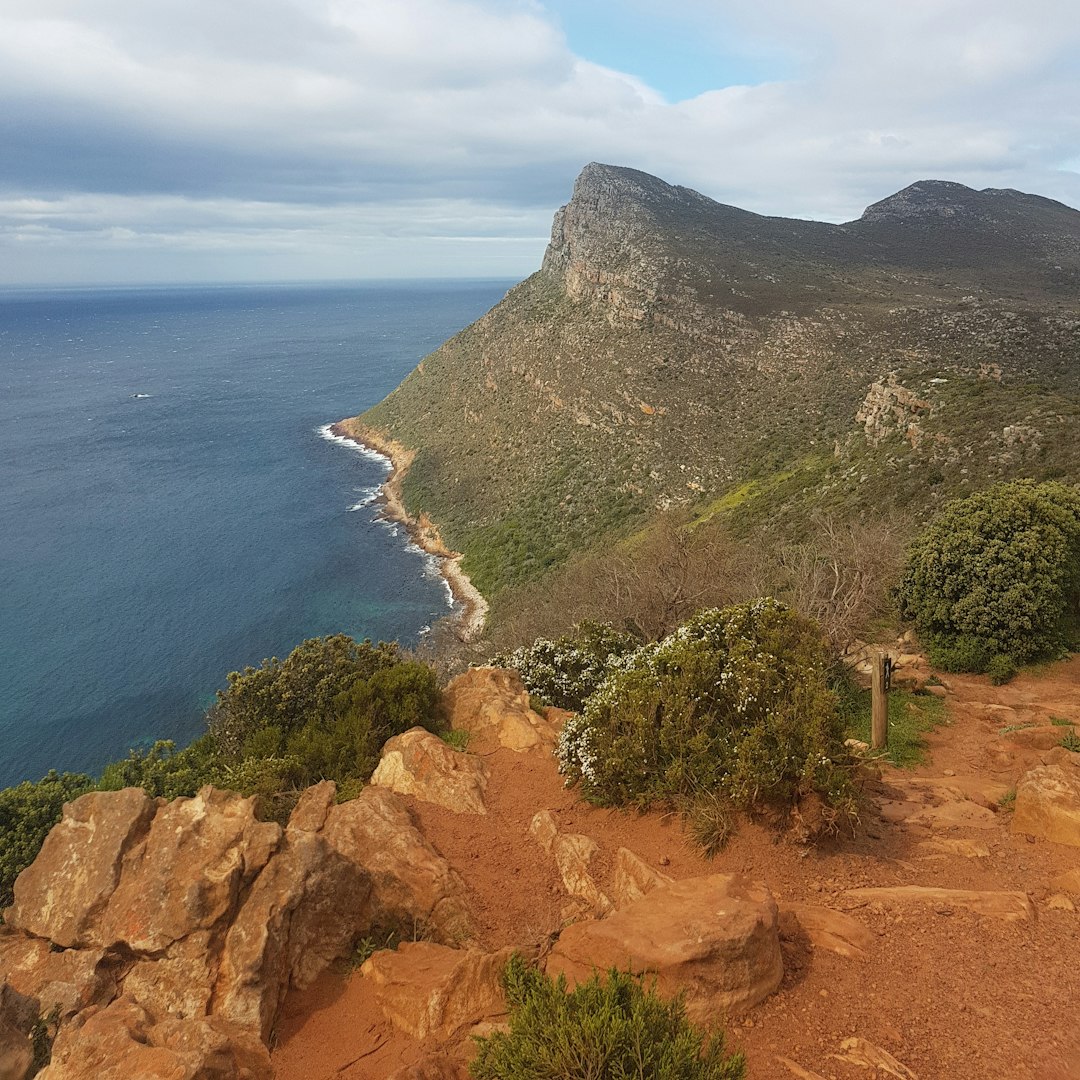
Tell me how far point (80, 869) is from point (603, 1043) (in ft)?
22.4

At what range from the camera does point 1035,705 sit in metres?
17.1

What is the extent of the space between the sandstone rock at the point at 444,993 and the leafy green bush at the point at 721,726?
13.5 ft

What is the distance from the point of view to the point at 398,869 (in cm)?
972

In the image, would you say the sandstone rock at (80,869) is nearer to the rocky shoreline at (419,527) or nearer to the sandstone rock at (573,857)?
the sandstone rock at (573,857)

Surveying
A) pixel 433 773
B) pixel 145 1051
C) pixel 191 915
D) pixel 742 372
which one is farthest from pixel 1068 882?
pixel 742 372

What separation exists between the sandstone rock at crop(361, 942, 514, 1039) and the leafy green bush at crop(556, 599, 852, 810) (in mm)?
4127

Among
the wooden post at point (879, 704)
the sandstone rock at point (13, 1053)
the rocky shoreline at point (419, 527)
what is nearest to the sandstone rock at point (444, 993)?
the sandstone rock at point (13, 1053)

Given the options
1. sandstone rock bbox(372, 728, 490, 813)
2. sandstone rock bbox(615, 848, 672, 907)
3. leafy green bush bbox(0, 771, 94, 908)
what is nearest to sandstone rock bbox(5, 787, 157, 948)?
sandstone rock bbox(372, 728, 490, 813)

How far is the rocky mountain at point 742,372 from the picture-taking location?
41906 millimetres

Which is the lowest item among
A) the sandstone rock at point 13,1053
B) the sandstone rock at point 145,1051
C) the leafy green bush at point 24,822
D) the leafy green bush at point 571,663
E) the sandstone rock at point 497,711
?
the leafy green bush at point 24,822

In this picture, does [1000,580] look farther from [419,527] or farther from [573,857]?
[419,527]

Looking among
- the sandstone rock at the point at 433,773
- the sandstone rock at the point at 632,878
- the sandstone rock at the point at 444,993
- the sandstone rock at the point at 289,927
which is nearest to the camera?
the sandstone rock at the point at 444,993

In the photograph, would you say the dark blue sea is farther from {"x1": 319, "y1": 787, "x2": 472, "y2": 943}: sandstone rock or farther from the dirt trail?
the dirt trail

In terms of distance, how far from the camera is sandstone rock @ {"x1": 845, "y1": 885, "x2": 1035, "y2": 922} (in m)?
8.81
